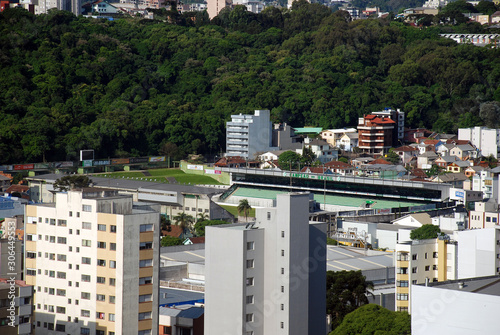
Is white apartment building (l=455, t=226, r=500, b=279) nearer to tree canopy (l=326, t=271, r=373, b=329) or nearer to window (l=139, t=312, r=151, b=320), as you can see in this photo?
tree canopy (l=326, t=271, r=373, b=329)

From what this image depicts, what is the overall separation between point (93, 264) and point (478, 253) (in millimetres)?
7210

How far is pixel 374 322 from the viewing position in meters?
17.3

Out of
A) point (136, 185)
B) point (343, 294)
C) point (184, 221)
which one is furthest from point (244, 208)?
point (343, 294)

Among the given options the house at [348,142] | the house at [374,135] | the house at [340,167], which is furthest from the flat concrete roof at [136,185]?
the house at [374,135]

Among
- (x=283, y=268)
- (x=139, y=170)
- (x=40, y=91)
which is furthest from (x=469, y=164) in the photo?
(x=283, y=268)

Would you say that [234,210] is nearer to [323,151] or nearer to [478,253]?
[323,151]

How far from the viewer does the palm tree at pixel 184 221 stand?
36594 millimetres

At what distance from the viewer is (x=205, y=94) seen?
66.8 m

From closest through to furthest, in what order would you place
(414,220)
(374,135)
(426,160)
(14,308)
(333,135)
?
(14,308), (414,220), (426,160), (374,135), (333,135)

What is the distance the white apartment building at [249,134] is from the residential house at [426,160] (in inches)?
364

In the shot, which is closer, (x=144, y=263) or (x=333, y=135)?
(x=144, y=263)

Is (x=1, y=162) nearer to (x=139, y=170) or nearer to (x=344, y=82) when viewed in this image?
(x=139, y=170)

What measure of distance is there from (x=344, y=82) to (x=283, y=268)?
170 feet

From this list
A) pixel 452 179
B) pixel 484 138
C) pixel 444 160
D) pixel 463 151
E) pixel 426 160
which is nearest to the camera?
pixel 452 179
